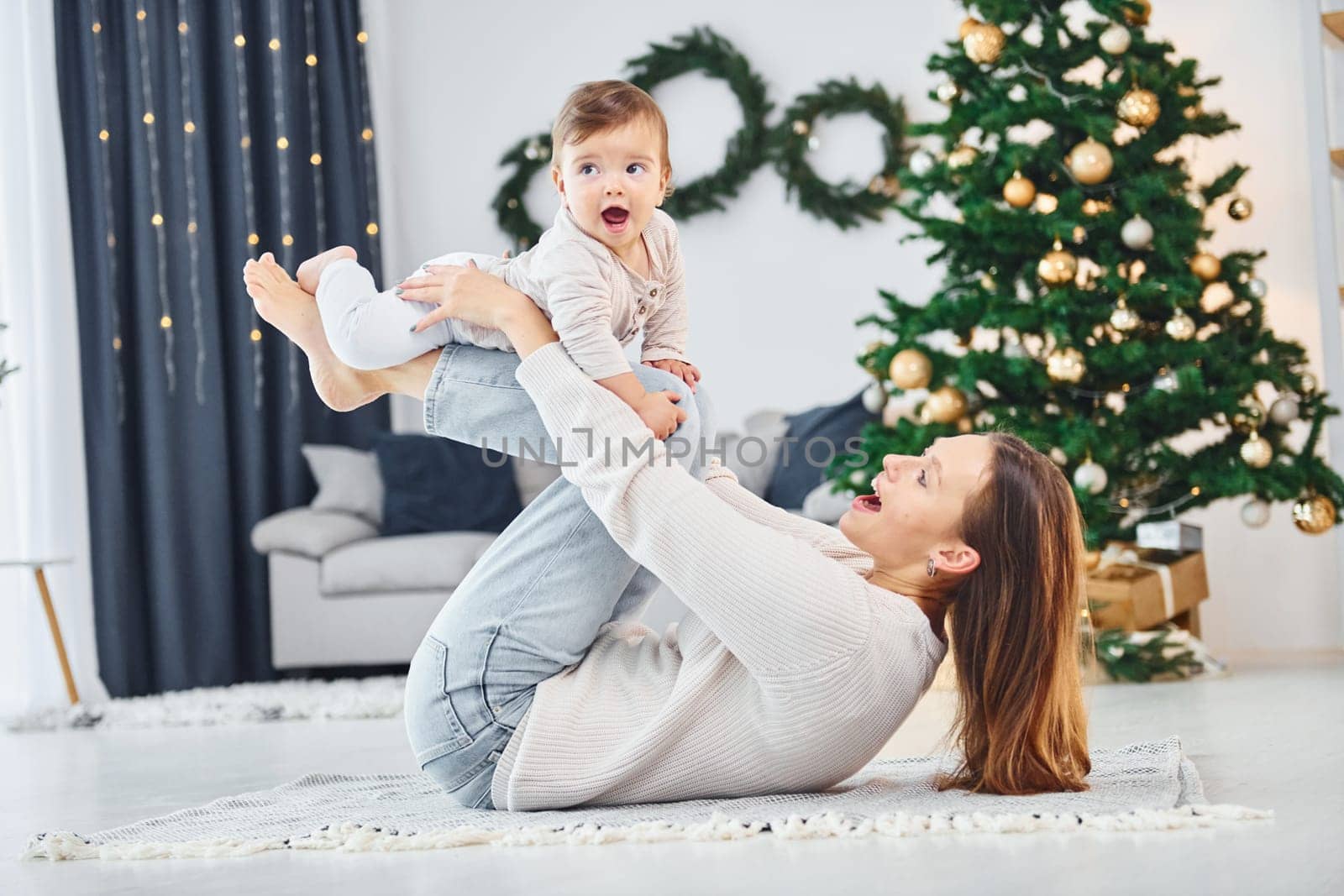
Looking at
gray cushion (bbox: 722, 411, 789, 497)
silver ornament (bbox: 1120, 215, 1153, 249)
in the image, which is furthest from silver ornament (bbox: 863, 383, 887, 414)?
silver ornament (bbox: 1120, 215, 1153, 249)

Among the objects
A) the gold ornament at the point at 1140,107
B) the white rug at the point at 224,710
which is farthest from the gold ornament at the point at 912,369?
the white rug at the point at 224,710

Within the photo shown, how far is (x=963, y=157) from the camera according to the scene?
3.70 meters

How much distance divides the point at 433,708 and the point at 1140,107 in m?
2.62

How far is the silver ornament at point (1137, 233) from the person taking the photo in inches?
139

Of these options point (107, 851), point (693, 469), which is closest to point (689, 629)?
point (693, 469)

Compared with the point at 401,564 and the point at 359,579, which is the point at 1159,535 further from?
the point at 359,579

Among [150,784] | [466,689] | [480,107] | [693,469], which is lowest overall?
[150,784]

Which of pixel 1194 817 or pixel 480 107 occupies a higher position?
pixel 480 107

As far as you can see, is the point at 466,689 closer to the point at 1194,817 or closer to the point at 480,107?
the point at 1194,817

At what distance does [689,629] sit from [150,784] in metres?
1.30

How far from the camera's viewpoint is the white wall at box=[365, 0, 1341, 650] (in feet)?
14.7

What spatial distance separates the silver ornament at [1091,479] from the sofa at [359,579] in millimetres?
1070

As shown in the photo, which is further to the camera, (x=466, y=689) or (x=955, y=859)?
(x=466, y=689)

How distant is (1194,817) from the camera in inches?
63.6
